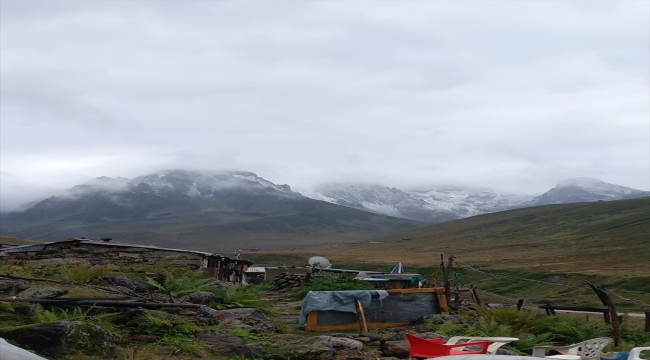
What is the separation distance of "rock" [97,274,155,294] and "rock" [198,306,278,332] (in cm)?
189

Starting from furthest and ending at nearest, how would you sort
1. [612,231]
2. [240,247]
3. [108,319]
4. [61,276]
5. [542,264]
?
[240,247], [612,231], [542,264], [61,276], [108,319]

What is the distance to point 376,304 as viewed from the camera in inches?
637

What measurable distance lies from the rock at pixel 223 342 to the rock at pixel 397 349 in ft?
7.66

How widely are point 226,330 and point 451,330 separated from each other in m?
4.84

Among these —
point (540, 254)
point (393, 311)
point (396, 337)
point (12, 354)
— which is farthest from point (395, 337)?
point (540, 254)

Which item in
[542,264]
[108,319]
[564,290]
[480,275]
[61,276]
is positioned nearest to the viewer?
[108,319]

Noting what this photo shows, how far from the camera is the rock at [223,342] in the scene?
33.8 ft

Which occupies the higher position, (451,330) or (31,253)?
(31,253)

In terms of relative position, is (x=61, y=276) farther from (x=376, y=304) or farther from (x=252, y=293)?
(x=376, y=304)

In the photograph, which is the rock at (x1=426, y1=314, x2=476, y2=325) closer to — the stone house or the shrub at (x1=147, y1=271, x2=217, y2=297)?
the shrub at (x1=147, y1=271, x2=217, y2=297)

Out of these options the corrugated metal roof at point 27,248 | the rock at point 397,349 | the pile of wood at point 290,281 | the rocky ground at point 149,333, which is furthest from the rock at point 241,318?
the corrugated metal roof at point 27,248

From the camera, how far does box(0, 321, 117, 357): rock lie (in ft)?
28.3

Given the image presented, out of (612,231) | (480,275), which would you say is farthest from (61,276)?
(612,231)

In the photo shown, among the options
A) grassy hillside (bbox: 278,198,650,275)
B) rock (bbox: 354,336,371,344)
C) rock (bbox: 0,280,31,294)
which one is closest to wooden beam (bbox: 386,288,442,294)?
rock (bbox: 354,336,371,344)
